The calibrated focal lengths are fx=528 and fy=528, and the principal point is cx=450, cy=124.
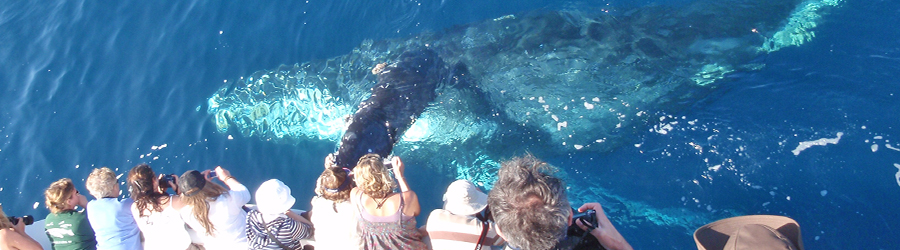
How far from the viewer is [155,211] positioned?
18.7 feet

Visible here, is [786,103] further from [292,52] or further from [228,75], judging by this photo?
[228,75]

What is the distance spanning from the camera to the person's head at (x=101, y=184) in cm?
578

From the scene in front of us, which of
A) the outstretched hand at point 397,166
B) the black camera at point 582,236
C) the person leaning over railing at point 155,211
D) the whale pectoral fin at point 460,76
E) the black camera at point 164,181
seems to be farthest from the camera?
the whale pectoral fin at point 460,76

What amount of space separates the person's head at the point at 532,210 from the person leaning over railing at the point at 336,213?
71.4 inches

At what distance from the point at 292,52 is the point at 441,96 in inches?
162

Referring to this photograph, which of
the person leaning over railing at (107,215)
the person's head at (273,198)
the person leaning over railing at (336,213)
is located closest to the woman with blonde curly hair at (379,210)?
the person leaning over railing at (336,213)

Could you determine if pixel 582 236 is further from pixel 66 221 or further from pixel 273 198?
pixel 66 221

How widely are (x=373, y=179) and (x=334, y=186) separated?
1.66ft

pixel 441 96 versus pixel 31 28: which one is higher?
pixel 31 28

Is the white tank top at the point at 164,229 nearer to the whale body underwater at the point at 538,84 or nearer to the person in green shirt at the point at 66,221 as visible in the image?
the person in green shirt at the point at 66,221

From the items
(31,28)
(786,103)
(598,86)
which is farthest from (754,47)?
(31,28)

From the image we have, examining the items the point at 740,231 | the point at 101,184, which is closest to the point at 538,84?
the point at 740,231

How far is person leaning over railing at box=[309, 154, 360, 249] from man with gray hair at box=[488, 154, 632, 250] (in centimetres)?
176

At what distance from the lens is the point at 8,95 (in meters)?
11.6
